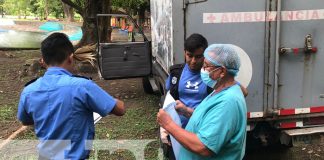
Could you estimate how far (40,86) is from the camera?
247 cm

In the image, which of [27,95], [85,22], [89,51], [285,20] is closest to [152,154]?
[285,20]

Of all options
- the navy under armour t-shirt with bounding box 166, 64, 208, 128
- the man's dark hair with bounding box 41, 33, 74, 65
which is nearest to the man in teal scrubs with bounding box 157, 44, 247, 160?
the man's dark hair with bounding box 41, 33, 74, 65

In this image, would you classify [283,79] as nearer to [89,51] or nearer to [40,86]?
[40,86]

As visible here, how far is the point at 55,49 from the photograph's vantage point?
8.13 ft

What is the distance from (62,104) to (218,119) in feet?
3.05

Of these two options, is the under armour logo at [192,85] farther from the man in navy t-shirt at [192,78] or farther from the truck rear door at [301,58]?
the truck rear door at [301,58]

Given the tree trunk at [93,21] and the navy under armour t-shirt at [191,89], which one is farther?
the tree trunk at [93,21]

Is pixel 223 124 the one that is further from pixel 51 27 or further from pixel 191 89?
pixel 51 27

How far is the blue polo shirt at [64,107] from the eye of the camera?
7.94 ft

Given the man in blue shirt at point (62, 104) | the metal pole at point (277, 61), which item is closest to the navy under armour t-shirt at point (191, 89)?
the man in blue shirt at point (62, 104)

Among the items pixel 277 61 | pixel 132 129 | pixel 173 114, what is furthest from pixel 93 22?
pixel 173 114

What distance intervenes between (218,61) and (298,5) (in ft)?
7.95

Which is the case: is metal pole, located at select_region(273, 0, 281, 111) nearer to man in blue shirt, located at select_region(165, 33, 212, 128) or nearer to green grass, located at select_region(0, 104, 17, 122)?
man in blue shirt, located at select_region(165, 33, 212, 128)

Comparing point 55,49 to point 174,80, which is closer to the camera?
point 55,49
